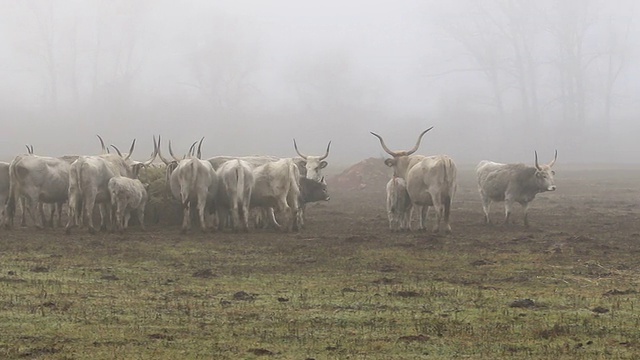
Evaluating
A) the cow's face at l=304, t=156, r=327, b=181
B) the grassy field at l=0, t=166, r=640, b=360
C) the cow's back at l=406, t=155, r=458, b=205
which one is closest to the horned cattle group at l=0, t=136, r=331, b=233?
the grassy field at l=0, t=166, r=640, b=360

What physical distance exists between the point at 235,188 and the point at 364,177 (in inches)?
891

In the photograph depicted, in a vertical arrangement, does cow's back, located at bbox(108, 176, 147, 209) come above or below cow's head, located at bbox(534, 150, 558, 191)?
above

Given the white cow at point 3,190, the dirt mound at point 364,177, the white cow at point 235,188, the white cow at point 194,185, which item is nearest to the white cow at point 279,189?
the white cow at point 235,188

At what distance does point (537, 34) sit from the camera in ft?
267

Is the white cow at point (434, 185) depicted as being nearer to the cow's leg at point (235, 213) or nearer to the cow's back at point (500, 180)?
the cow's back at point (500, 180)

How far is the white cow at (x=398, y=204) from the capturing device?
19.2 m

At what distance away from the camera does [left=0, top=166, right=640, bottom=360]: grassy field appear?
806 cm

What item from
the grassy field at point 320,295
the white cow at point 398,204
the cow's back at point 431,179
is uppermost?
the cow's back at point 431,179

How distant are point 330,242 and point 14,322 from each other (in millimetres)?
8658

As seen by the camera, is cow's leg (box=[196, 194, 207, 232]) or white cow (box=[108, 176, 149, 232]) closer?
white cow (box=[108, 176, 149, 232])

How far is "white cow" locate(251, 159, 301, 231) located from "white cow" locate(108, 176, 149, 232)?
→ 263 centimetres

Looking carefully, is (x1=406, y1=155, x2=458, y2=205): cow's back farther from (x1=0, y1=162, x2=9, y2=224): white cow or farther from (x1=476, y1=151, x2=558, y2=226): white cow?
(x1=0, y1=162, x2=9, y2=224): white cow

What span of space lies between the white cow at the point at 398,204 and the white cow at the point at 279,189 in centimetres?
225

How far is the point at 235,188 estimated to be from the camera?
18.2 metres
